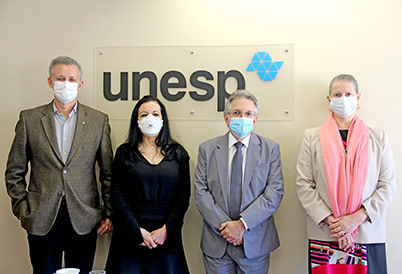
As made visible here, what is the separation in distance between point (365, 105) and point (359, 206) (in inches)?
35.7

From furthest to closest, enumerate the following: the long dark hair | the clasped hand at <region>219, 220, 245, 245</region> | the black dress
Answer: the long dark hair, the black dress, the clasped hand at <region>219, 220, 245, 245</region>

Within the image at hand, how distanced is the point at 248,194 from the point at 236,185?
0.33 feet

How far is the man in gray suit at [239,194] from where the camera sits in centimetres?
234

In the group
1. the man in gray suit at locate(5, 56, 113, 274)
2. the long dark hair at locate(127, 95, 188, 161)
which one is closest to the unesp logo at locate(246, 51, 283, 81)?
the long dark hair at locate(127, 95, 188, 161)

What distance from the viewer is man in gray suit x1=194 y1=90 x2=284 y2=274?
2.34 metres

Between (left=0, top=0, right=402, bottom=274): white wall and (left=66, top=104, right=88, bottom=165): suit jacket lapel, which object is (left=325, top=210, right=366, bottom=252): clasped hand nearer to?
(left=0, top=0, right=402, bottom=274): white wall

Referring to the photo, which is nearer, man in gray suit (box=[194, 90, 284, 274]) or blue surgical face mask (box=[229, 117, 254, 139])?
man in gray suit (box=[194, 90, 284, 274])

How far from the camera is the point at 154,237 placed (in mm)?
2379

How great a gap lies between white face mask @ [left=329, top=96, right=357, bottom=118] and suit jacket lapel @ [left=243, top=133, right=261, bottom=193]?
606 mm

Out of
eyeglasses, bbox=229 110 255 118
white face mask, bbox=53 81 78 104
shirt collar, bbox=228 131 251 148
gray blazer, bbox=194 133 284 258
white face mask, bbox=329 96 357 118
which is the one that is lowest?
gray blazer, bbox=194 133 284 258

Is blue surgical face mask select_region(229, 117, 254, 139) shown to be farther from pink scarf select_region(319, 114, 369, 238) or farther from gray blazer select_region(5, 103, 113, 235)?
gray blazer select_region(5, 103, 113, 235)

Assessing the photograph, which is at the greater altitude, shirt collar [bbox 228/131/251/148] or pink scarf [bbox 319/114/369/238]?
shirt collar [bbox 228/131/251/148]

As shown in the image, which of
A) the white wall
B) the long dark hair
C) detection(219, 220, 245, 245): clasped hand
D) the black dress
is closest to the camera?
detection(219, 220, 245, 245): clasped hand

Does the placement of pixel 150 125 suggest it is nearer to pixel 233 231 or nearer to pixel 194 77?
pixel 194 77
